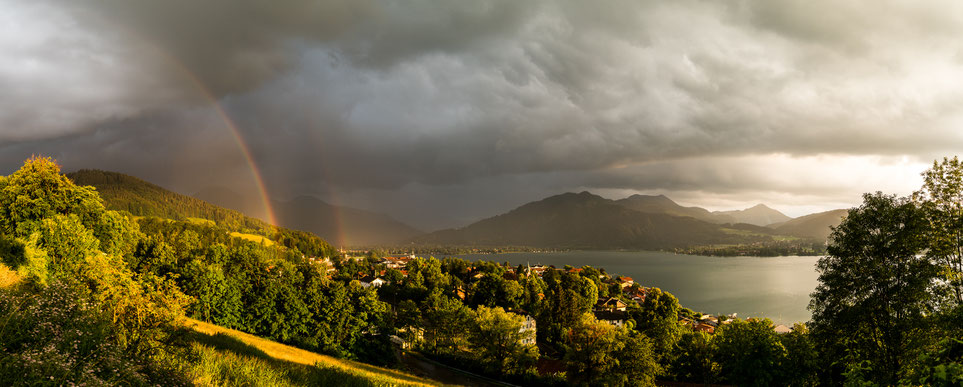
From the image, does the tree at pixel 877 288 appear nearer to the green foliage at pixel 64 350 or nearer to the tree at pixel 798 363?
the tree at pixel 798 363

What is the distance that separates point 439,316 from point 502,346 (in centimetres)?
1042

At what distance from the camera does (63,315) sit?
692 cm

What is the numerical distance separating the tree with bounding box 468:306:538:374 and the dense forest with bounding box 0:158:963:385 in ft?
0.54

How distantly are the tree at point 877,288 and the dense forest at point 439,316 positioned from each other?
5 cm

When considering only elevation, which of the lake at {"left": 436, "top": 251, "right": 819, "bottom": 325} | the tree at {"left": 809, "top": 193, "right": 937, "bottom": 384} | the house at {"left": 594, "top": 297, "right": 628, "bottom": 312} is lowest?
the lake at {"left": 436, "top": 251, "right": 819, "bottom": 325}

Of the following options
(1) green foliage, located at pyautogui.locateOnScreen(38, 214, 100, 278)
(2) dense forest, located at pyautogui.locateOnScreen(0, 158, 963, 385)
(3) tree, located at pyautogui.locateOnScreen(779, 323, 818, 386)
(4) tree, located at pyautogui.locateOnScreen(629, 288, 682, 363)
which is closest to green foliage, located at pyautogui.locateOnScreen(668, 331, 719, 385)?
(2) dense forest, located at pyautogui.locateOnScreen(0, 158, 963, 385)

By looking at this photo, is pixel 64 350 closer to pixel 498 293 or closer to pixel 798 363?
pixel 798 363

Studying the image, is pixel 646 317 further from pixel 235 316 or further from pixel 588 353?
pixel 235 316

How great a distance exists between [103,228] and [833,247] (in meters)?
48.7

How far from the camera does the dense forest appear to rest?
265 inches

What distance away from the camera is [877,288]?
1498 cm

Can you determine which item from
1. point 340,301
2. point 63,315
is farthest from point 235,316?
point 63,315

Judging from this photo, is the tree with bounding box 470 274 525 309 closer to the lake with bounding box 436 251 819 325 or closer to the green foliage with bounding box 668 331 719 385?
the green foliage with bounding box 668 331 719 385

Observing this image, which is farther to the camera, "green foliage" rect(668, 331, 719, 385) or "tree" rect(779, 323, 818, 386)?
"green foliage" rect(668, 331, 719, 385)
